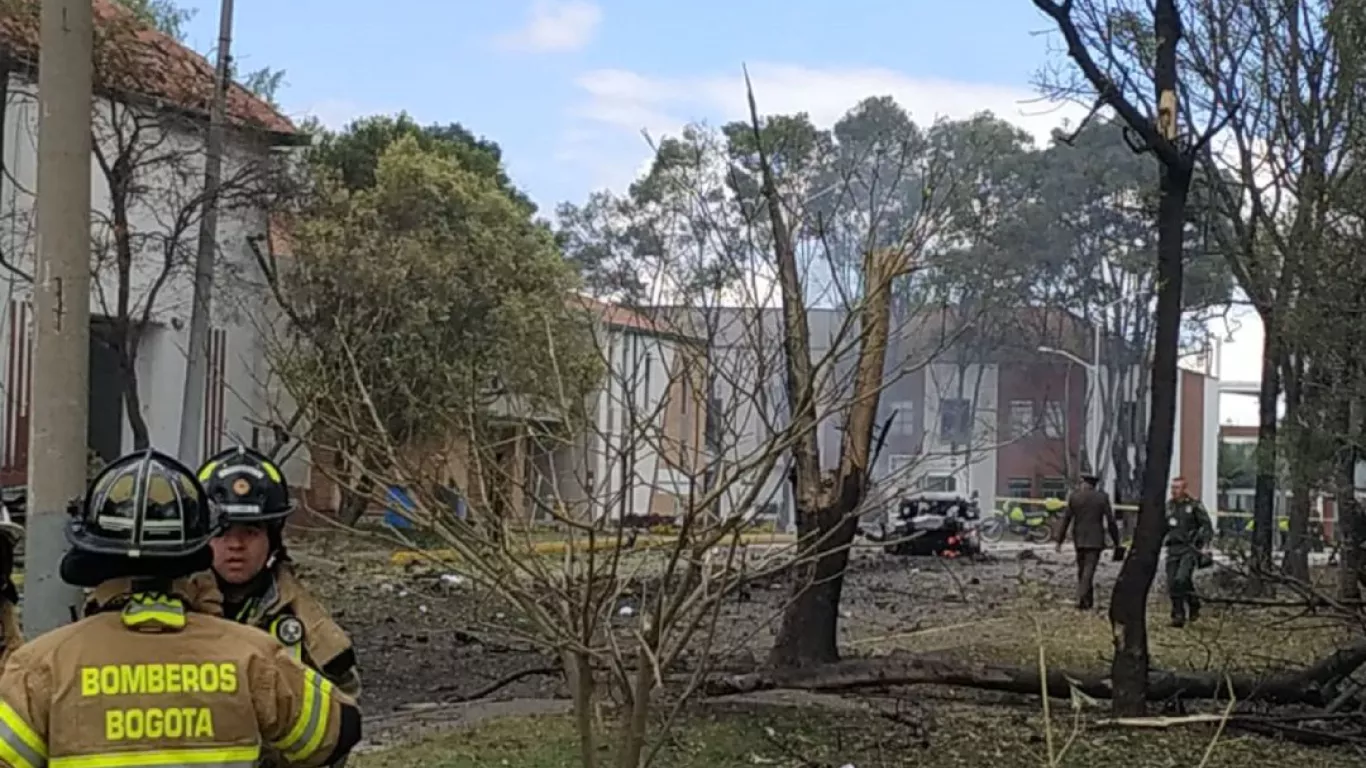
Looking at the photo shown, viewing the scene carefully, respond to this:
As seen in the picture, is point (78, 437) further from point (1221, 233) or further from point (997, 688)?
point (1221, 233)

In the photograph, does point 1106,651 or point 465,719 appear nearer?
point 465,719

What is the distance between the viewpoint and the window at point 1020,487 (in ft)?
202

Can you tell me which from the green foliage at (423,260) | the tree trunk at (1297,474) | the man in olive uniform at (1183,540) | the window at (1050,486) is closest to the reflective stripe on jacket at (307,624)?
the man in olive uniform at (1183,540)

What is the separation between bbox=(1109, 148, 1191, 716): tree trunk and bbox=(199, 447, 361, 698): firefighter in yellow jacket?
639 cm

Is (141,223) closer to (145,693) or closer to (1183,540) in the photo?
(1183,540)

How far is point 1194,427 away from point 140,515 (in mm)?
66001

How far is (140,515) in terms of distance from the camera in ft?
8.95

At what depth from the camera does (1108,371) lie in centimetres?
5194

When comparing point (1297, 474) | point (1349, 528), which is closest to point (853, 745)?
point (1349, 528)

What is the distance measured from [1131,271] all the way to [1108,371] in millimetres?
5797

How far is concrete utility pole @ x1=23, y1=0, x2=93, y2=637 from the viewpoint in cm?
489

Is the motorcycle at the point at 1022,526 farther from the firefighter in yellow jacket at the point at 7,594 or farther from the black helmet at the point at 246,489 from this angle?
the firefighter in yellow jacket at the point at 7,594

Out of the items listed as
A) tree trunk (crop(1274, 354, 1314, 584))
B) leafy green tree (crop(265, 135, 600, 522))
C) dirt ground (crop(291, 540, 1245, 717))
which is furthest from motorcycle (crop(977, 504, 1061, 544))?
tree trunk (crop(1274, 354, 1314, 584))

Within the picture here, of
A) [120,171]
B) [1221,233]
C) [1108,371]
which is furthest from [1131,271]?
[120,171]
